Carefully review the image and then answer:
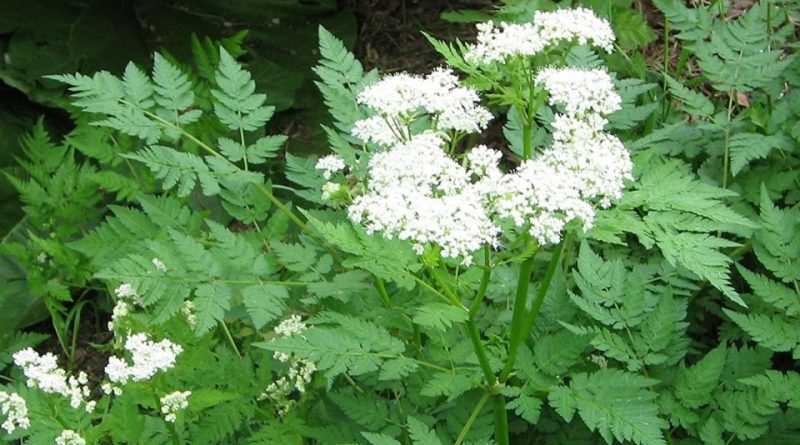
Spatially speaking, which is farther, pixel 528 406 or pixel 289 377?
pixel 289 377

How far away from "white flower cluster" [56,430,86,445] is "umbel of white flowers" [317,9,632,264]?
0.95m

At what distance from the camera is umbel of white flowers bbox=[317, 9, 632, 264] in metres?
1.99

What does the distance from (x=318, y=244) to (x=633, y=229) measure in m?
0.99

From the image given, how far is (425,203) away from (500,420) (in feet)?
2.50

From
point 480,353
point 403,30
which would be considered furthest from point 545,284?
point 403,30

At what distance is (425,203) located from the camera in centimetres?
200

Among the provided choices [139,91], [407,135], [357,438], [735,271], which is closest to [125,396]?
[357,438]

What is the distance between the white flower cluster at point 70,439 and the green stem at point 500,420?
3.65ft

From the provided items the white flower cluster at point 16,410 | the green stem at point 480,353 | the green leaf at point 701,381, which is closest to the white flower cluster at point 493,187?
the green stem at point 480,353

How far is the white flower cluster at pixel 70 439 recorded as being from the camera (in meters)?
2.40

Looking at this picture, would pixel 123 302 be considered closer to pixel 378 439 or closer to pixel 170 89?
pixel 170 89

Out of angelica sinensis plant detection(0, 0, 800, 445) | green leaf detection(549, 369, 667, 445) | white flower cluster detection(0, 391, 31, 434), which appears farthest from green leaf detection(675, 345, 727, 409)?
white flower cluster detection(0, 391, 31, 434)

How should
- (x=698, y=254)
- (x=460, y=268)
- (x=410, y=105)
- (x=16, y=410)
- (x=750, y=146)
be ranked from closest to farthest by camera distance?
(x=698, y=254), (x=410, y=105), (x=16, y=410), (x=460, y=268), (x=750, y=146)

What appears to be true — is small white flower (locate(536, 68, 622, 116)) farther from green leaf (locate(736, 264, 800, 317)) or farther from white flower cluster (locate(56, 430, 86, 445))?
white flower cluster (locate(56, 430, 86, 445))
